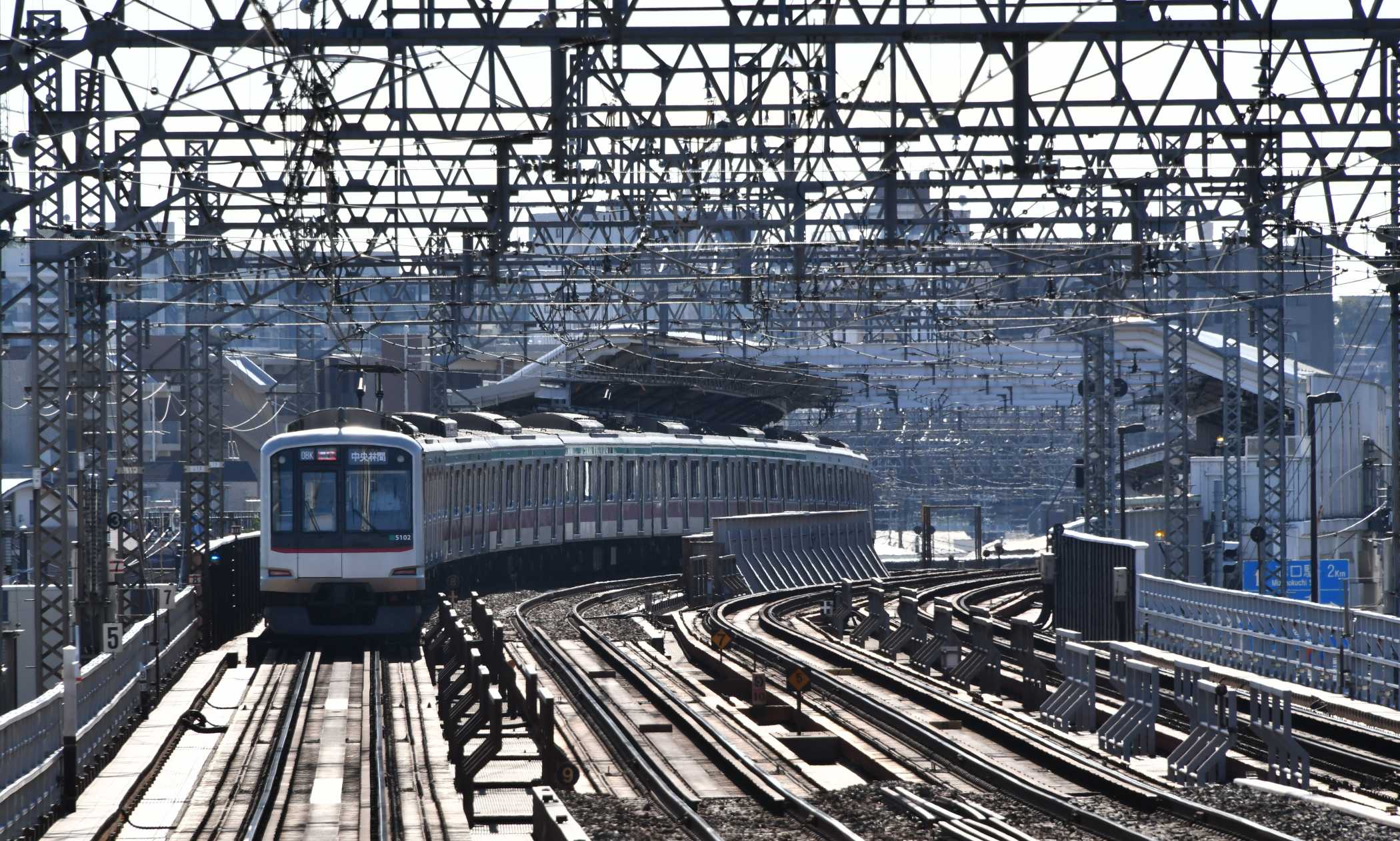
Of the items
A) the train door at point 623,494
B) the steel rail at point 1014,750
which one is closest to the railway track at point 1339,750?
the steel rail at point 1014,750

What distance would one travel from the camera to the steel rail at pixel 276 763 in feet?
38.4

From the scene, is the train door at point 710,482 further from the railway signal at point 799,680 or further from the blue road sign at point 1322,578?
the railway signal at point 799,680

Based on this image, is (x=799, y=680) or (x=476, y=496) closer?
(x=799, y=680)

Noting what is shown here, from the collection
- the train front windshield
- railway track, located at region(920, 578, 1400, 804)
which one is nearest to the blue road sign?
railway track, located at region(920, 578, 1400, 804)

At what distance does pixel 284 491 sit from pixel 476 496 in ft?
21.5

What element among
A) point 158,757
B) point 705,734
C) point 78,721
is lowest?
point 158,757

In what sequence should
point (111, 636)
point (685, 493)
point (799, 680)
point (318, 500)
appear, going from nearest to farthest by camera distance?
1. point (799, 680)
2. point (111, 636)
3. point (318, 500)
4. point (685, 493)

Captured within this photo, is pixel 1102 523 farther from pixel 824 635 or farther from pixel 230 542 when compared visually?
pixel 230 542

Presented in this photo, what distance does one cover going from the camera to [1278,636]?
723 inches

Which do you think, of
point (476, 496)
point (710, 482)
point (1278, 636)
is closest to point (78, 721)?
point (1278, 636)

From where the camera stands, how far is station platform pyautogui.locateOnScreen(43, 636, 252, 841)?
39.3 ft

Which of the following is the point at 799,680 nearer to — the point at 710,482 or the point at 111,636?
the point at 111,636

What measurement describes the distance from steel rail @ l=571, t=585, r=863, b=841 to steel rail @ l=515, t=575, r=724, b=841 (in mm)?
526

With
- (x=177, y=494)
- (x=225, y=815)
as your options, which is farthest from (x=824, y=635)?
(x=177, y=494)
